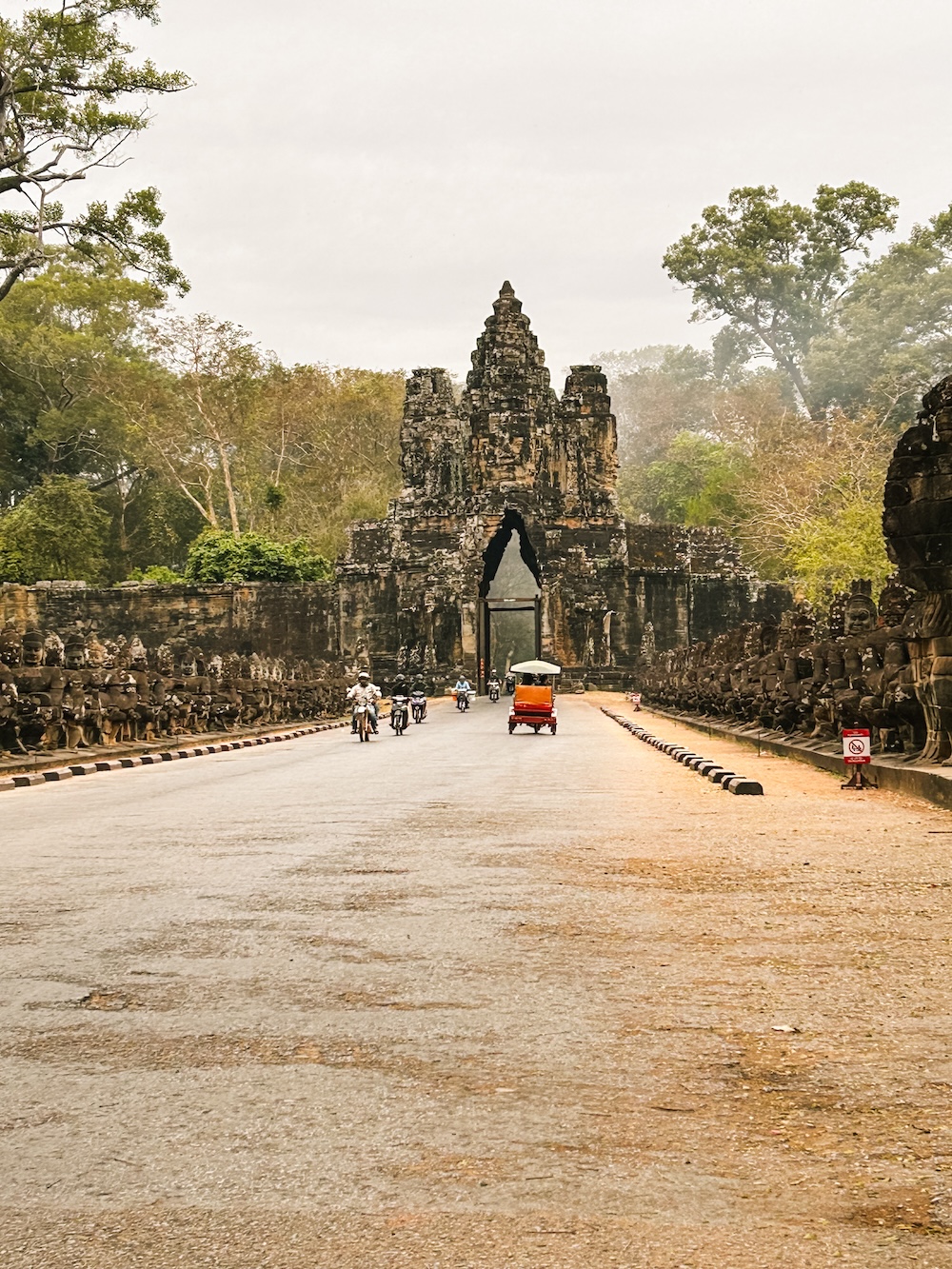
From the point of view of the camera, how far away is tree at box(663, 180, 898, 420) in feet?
225

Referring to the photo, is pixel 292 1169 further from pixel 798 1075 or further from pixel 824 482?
pixel 824 482

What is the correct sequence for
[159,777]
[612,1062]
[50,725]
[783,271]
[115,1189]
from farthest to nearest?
[783,271] < [50,725] < [159,777] < [612,1062] < [115,1189]

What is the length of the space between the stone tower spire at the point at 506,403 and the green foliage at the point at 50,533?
1702 centimetres

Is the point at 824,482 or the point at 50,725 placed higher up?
the point at 824,482

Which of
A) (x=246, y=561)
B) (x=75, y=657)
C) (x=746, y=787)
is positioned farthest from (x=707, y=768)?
(x=246, y=561)

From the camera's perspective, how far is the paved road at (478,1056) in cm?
288

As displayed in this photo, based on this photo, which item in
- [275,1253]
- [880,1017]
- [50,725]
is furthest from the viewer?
[50,725]

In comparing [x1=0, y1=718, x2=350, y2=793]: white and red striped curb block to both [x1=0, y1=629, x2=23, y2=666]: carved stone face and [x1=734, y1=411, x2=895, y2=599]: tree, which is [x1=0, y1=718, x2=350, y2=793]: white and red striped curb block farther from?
[x1=734, y1=411, x2=895, y2=599]: tree

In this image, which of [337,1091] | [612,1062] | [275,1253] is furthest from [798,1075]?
[275,1253]

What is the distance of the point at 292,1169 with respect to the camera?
125 inches

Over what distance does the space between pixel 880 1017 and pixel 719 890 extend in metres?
2.56

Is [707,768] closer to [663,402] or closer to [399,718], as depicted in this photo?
[399,718]

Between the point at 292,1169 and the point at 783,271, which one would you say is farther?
the point at 783,271

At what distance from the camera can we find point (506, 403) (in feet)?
175
